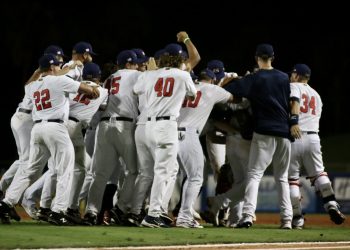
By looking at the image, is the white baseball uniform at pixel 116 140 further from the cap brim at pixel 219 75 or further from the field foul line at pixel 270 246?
the field foul line at pixel 270 246

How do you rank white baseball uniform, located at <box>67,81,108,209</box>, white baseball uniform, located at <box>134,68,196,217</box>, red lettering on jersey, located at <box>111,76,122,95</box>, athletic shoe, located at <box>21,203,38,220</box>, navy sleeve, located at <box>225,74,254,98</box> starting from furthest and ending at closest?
1. athletic shoe, located at <box>21,203,38,220</box>
2. white baseball uniform, located at <box>67,81,108,209</box>
3. red lettering on jersey, located at <box>111,76,122,95</box>
4. navy sleeve, located at <box>225,74,254,98</box>
5. white baseball uniform, located at <box>134,68,196,217</box>

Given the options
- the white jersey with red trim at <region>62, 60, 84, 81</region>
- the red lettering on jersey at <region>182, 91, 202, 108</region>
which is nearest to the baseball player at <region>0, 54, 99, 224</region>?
the white jersey with red trim at <region>62, 60, 84, 81</region>

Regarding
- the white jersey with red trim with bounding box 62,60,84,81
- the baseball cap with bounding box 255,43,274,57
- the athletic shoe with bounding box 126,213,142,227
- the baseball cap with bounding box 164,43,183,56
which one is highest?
the baseball cap with bounding box 255,43,274,57

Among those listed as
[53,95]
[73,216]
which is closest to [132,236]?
[73,216]

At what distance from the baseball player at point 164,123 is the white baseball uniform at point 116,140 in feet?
2.33

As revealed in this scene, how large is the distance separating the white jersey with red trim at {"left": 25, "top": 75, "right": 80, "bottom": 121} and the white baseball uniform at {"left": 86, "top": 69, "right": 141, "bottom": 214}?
693 mm

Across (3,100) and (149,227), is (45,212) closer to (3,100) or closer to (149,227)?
(149,227)

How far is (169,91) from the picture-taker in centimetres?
977

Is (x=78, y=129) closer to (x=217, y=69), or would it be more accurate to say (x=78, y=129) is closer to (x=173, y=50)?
(x=173, y=50)

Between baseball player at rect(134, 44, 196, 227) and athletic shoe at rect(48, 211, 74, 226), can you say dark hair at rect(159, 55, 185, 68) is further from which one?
athletic shoe at rect(48, 211, 74, 226)

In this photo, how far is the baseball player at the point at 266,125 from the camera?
33.6 feet

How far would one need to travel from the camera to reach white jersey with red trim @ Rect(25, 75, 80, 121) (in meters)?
9.91

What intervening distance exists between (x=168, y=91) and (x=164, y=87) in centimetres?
9

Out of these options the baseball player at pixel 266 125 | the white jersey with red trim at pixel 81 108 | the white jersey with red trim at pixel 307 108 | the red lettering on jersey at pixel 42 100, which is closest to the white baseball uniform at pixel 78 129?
the white jersey with red trim at pixel 81 108
